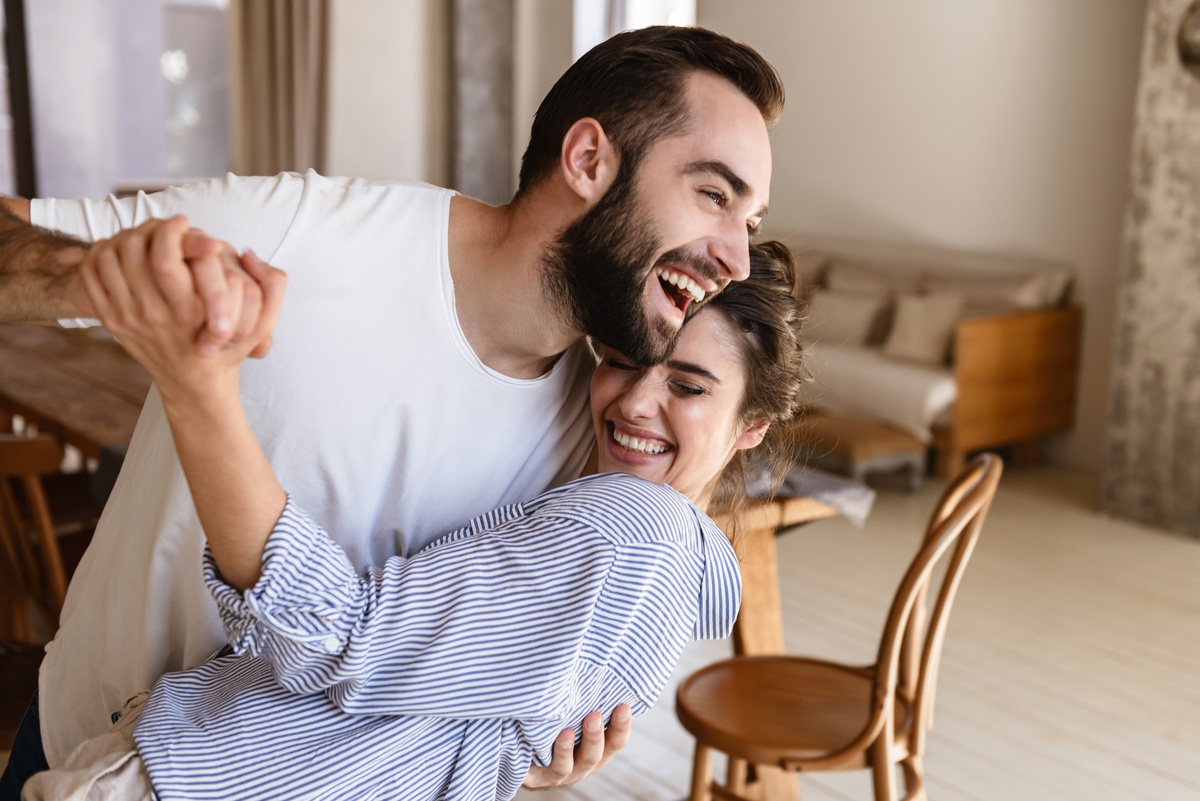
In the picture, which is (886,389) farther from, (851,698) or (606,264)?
(606,264)

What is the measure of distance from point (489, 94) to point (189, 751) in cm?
685

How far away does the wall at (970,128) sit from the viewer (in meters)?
5.08

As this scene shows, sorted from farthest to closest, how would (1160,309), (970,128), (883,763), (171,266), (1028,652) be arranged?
(970,128), (1160,309), (1028,652), (883,763), (171,266)

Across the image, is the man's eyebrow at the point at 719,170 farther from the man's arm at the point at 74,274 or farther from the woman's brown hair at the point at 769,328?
the man's arm at the point at 74,274

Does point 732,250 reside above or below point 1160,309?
above

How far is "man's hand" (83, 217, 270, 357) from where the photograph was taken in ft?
2.05

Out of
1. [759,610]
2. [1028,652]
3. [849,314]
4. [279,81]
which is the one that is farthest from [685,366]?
[279,81]

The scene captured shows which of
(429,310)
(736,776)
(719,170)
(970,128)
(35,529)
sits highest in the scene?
(970,128)

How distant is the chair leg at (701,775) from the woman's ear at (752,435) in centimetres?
87

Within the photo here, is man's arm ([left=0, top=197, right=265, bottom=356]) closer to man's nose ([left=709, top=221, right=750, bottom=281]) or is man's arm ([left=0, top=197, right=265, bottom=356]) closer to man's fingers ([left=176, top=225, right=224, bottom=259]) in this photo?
man's fingers ([left=176, top=225, right=224, bottom=259])

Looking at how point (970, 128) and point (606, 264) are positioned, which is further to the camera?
point (970, 128)

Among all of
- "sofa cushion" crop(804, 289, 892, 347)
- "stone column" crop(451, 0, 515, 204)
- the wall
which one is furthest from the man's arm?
"stone column" crop(451, 0, 515, 204)

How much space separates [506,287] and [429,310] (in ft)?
0.27

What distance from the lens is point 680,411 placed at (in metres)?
1.29
